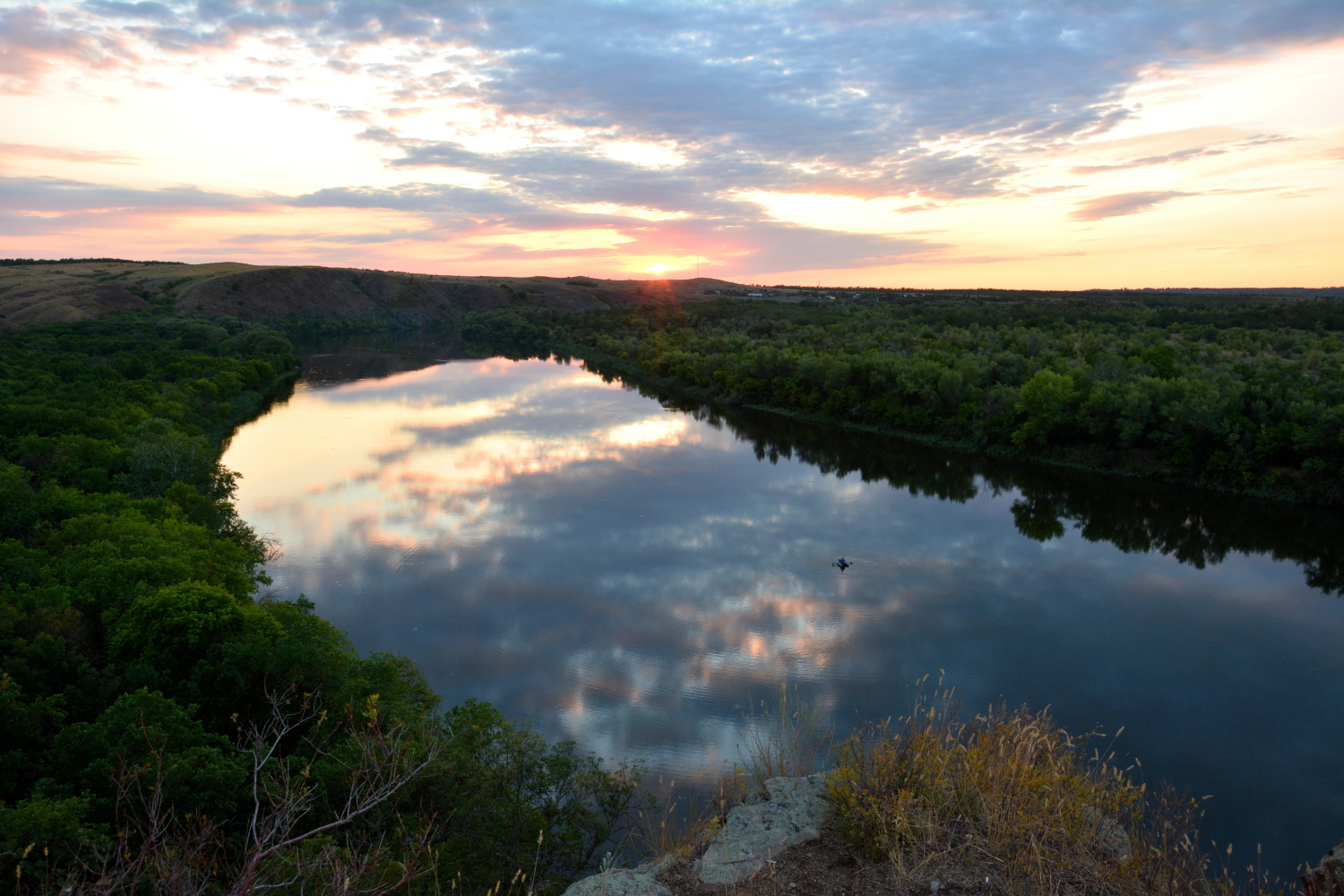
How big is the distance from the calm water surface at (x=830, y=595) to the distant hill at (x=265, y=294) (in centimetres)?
7226

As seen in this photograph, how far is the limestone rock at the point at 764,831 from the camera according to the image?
7629mm

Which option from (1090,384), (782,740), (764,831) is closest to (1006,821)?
(764,831)

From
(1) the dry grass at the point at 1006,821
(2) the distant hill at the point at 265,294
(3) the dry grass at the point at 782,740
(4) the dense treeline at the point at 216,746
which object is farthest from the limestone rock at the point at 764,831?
(2) the distant hill at the point at 265,294

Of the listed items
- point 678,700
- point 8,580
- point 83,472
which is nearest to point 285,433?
point 83,472

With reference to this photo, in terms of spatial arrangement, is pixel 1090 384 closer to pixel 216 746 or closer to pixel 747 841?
pixel 747 841

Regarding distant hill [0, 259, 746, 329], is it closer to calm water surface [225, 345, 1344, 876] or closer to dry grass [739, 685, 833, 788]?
calm water surface [225, 345, 1344, 876]

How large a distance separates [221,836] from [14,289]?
117418 mm

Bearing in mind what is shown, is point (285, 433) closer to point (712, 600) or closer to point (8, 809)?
point (712, 600)

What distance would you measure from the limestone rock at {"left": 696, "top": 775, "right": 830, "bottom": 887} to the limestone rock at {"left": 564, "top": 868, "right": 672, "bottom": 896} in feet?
1.62

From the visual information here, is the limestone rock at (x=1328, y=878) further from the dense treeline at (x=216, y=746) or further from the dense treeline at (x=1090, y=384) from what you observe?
the dense treeline at (x=1090, y=384)

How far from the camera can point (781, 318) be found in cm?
→ 9012

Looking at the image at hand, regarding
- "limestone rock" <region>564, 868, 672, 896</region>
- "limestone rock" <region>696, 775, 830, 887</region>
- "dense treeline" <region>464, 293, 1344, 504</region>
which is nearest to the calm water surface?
"dense treeline" <region>464, 293, 1344, 504</region>

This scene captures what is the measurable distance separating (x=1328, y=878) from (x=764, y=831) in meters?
4.65

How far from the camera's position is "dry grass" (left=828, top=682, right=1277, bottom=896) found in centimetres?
676
